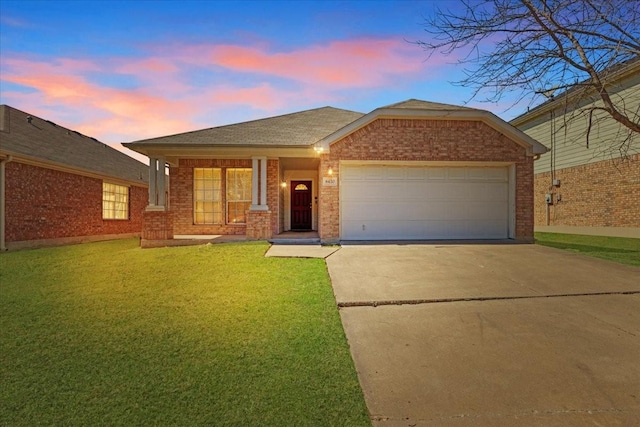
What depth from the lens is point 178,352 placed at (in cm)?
325

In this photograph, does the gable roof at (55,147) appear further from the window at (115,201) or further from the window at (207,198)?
the window at (207,198)

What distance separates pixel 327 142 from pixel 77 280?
6834 millimetres

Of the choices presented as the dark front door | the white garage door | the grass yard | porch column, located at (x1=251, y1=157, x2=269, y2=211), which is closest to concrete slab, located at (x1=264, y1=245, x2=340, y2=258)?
the grass yard

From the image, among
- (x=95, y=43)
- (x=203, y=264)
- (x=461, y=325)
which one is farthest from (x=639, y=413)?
(x=95, y=43)

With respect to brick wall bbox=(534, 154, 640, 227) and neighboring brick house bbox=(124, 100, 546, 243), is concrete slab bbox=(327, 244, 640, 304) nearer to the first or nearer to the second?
neighboring brick house bbox=(124, 100, 546, 243)

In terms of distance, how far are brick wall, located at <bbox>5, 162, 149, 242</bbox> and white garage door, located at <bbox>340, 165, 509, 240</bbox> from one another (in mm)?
10501

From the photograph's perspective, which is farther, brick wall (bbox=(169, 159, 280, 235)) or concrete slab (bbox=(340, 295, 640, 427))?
brick wall (bbox=(169, 159, 280, 235))

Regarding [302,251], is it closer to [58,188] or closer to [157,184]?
[157,184]

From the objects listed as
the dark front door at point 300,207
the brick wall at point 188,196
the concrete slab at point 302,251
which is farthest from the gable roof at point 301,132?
the concrete slab at point 302,251

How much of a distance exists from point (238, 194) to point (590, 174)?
15554mm

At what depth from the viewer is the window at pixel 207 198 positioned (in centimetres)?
1187

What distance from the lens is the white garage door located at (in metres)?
10.1

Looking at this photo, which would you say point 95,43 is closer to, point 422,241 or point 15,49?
point 15,49

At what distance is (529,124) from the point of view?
19516mm
